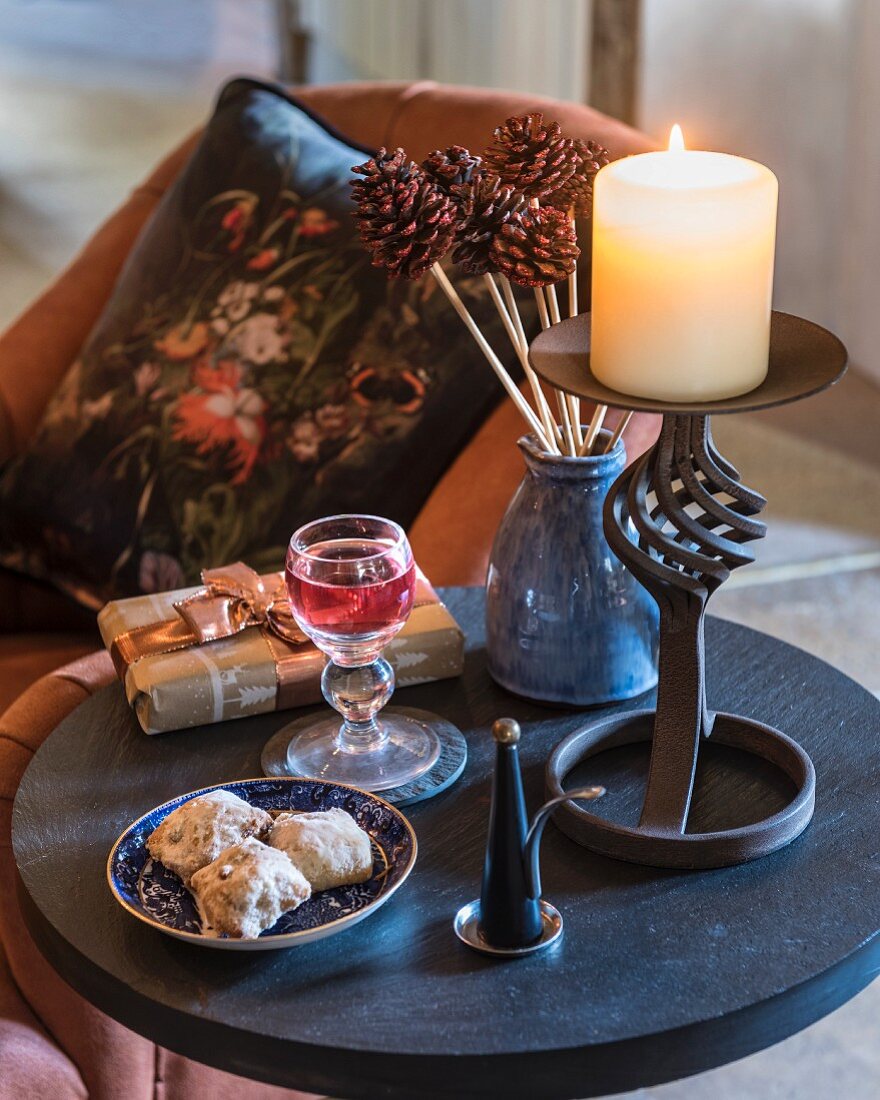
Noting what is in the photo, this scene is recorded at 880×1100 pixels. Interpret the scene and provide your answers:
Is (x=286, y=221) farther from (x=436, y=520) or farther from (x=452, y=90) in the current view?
(x=436, y=520)

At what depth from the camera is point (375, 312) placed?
1.38m

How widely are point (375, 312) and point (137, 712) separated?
0.53 meters

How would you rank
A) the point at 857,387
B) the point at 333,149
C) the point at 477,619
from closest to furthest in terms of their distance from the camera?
the point at 477,619 → the point at 333,149 → the point at 857,387

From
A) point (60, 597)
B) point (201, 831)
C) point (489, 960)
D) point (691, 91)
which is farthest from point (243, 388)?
point (691, 91)

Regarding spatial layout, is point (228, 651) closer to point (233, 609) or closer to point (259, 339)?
point (233, 609)

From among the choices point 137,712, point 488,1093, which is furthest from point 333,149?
point 488,1093

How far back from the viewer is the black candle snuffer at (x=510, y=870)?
0.74m

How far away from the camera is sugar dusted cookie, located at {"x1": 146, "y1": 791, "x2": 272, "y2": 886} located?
804 millimetres

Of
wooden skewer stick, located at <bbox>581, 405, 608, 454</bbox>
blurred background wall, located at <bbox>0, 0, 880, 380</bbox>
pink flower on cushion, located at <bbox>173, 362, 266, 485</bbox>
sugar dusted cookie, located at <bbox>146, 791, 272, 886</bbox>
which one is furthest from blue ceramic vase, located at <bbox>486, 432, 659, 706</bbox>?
blurred background wall, located at <bbox>0, 0, 880, 380</bbox>

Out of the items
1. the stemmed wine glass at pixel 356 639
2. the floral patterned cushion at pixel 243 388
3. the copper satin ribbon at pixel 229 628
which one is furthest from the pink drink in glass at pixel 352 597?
the floral patterned cushion at pixel 243 388

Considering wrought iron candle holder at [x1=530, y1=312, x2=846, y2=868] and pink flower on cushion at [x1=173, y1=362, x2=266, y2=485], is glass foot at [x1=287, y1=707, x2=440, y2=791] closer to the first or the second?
wrought iron candle holder at [x1=530, y1=312, x2=846, y2=868]

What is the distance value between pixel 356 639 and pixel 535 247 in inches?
10.5

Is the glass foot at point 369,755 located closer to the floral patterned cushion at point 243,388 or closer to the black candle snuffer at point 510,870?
the black candle snuffer at point 510,870

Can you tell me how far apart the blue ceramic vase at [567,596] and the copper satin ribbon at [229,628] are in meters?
0.15
